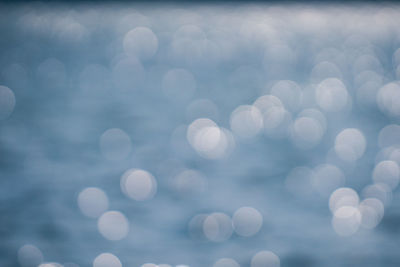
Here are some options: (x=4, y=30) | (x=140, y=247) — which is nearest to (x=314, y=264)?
(x=140, y=247)

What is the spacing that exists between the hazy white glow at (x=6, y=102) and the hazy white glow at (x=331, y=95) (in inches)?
434

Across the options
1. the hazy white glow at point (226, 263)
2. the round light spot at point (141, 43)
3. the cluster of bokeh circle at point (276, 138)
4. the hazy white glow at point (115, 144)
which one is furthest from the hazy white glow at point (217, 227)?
the round light spot at point (141, 43)

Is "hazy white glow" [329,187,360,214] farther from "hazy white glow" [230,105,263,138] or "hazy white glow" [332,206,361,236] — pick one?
"hazy white glow" [230,105,263,138]

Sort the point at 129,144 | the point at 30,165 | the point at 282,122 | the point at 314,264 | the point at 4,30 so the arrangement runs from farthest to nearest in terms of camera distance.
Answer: the point at 4,30 → the point at 282,122 → the point at 129,144 → the point at 30,165 → the point at 314,264

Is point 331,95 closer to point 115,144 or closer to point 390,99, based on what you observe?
point 390,99

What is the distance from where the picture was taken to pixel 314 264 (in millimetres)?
8227

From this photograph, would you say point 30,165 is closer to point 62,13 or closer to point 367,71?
point 367,71

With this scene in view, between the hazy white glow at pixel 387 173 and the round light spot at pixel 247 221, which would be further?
the hazy white glow at pixel 387 173

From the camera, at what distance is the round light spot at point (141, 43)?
1462 inches

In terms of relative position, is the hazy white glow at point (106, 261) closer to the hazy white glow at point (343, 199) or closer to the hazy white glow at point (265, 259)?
the hazy white glow at point (265, 259)

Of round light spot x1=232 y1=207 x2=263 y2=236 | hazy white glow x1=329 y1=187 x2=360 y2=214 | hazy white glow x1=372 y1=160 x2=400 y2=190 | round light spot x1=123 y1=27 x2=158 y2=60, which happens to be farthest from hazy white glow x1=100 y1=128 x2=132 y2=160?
round light spot x1=123 y1=27 x2=158 y2=60

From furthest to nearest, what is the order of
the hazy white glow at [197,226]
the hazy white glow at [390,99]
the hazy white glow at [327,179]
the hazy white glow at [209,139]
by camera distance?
the hazy white glow at [390,99] < the hazy white glow at [209,139] < the hazy white glow at [327,179] < the hazy white glow at [197,226]

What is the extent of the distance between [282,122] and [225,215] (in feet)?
27.7

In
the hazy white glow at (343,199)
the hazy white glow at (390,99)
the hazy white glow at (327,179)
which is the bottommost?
the hazy white glow at (343,199)
